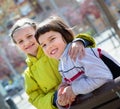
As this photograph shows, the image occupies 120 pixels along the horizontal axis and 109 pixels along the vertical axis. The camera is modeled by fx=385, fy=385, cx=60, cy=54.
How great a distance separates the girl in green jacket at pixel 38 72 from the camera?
342 centimetres

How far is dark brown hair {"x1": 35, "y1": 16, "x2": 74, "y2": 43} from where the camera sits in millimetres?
3086

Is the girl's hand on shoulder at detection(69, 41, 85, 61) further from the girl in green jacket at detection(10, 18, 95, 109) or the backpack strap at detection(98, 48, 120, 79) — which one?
the girl in green jacket at detection(10, 18, 95, 109)

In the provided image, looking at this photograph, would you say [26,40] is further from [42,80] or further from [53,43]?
[53,43]

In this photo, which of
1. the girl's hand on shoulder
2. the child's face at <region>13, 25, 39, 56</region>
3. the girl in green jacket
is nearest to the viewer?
the girl's hand on shoulder

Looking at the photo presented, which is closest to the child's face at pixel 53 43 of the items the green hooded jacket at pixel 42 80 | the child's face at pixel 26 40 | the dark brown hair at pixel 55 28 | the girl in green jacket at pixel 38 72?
the dark brown hair at pixel 55 28

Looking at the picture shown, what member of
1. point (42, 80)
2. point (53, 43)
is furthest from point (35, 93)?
point (53, 43)

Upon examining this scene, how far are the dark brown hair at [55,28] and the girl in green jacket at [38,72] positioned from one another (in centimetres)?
14

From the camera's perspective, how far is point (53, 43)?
10.1 feet

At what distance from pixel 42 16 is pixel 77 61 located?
194 feet

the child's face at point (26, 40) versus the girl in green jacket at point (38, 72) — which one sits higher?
the child's face at point (26, 40)

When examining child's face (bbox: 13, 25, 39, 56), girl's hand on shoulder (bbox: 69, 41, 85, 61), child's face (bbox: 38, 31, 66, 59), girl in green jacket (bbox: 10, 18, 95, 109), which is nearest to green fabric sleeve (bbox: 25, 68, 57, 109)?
girl in green jacket (bbox: 10, 18, 95, 109)

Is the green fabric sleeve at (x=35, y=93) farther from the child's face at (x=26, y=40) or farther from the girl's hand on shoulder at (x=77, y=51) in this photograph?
the girl's hand on shoulder at (x=77, y=51)

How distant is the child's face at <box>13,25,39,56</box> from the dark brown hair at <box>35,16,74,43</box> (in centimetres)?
53

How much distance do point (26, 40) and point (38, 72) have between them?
0.37 meters
